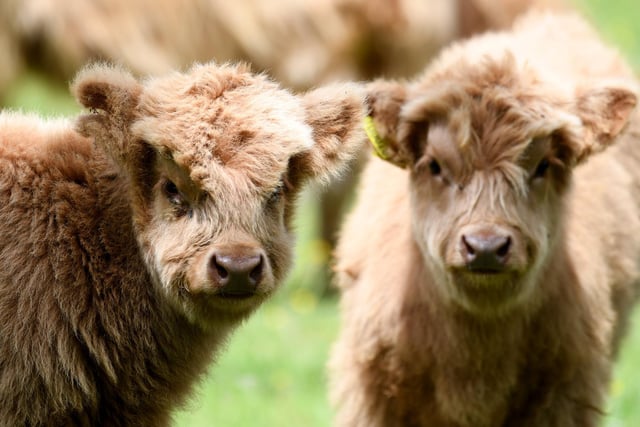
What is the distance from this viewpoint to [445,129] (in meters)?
7.07

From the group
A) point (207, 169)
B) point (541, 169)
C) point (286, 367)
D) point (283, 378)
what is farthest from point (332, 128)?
point (286, 367)

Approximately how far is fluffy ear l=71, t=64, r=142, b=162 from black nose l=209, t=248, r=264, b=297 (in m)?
0.70

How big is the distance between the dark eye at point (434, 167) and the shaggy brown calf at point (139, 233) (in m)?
1.16

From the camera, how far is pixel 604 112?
23.8ft

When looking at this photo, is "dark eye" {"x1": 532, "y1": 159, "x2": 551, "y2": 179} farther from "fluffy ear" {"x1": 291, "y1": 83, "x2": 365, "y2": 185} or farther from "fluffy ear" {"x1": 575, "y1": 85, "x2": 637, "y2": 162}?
"fluffy ear" {"x1": 291, "y1": 83, "x2": 365, "y2": 185}

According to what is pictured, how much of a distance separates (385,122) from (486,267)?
3.55 feet

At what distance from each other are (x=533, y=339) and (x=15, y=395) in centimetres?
283

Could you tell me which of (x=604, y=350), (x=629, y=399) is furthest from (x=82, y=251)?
(x=629, y=399)

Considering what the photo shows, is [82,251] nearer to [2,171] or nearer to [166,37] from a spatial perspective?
[2,171]

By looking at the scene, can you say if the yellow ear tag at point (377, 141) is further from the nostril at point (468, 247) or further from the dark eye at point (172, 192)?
the dark eye at point (172, 192)

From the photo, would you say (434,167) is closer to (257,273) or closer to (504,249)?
(504,249)

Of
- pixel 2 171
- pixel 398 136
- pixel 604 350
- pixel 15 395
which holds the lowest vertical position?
pixel 15 395

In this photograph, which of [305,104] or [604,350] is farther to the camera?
[604,350]

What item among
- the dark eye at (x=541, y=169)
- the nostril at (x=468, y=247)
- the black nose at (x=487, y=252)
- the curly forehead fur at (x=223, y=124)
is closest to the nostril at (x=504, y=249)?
the black nose at (x=487, y=252)
